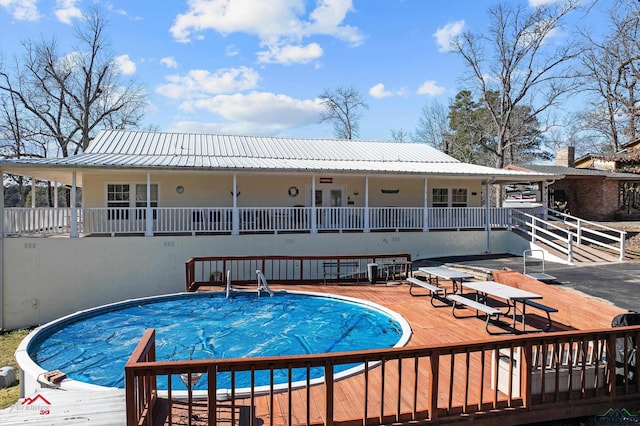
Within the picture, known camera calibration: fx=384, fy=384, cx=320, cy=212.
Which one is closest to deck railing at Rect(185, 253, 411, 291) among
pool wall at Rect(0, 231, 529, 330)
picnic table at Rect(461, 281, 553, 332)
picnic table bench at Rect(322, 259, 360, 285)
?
picnic table bench at Rect(322, 259, 360, 285)

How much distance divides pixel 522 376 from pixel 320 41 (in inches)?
965

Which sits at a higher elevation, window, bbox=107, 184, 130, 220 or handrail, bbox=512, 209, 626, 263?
window, bbox=107, 184, 130, 220

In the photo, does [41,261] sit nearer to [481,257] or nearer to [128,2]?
[128,2]

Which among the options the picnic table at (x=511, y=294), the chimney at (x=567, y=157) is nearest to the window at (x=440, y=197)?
the picnic table at (x=511, y=294)

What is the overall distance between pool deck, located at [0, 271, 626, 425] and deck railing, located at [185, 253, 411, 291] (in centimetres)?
83

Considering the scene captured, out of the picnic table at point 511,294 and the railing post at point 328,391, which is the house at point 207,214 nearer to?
the picnic table at point 511,294

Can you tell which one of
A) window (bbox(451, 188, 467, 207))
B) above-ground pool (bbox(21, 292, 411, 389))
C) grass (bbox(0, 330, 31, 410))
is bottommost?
grass (bbox(0, 330, 31, 410))

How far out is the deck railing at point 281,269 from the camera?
440 inches

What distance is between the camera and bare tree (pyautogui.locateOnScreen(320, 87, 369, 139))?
3850 cm

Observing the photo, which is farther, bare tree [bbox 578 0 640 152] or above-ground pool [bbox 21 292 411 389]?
bare tree [bbox 578 0 640 152]

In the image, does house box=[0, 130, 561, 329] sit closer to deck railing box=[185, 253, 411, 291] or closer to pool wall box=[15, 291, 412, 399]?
deck railing box=[185, 253, 411, 291]

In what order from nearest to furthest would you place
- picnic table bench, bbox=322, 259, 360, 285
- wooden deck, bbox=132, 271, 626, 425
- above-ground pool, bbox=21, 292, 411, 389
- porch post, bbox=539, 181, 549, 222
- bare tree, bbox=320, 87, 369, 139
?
wooden deck, bbox=132, 271, 626, 425 → above-ground pool, bbox=21, 292, 411, 389 → picnic table bench, bbox=322, 259, 360, 285 → porch post, bbox=539, 181, 549, 222 → bare tree, bbox=320, 87, 369, 139

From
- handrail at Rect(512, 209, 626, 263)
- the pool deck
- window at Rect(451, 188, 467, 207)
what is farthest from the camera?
window at Rect(451, 188, 467, 207)

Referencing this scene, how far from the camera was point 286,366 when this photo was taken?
11.0 ft
